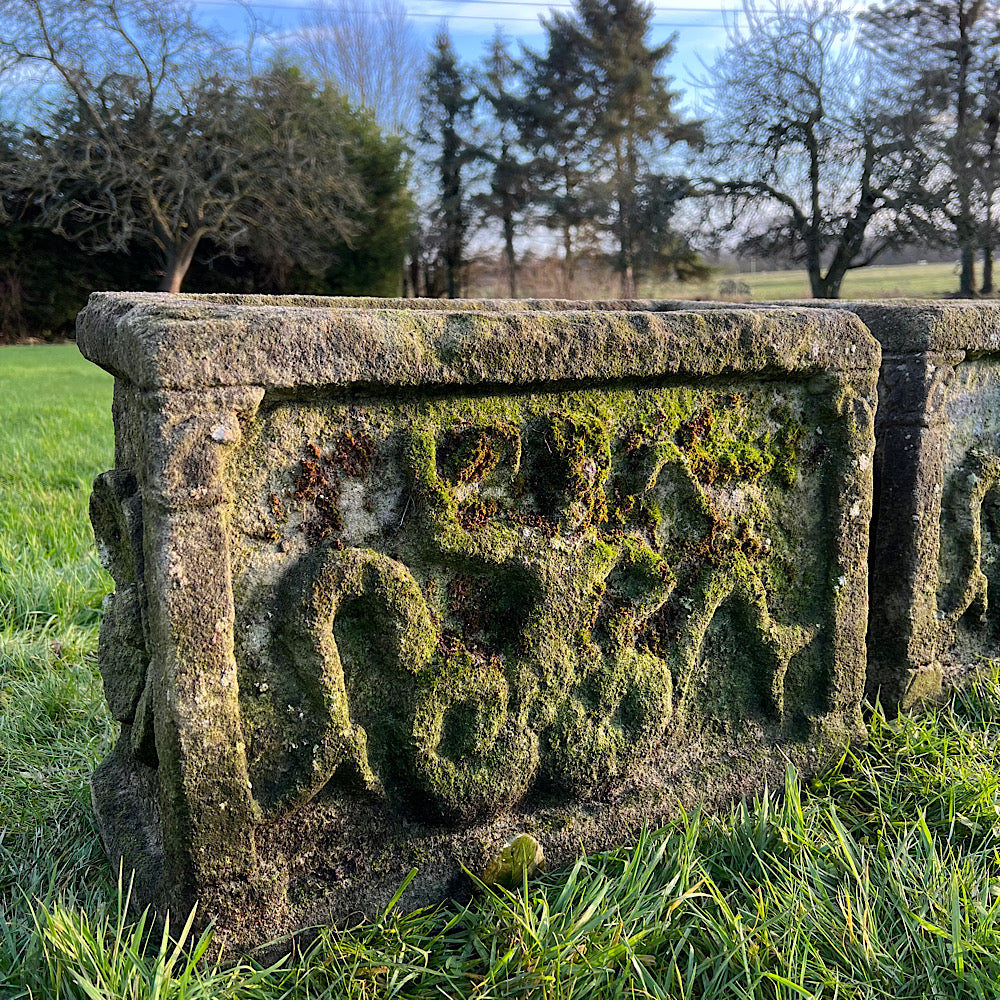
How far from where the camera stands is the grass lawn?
1480mm

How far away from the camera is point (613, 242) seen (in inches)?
968

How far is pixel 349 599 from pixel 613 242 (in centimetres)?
2453

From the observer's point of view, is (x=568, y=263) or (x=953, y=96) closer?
(x=953, y=96)

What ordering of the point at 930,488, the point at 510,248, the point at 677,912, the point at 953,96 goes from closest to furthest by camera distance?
the point at 677,912
the point at 930,488
the point at 953,96
the point at 510,248

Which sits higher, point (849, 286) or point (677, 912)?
point (849, 286)

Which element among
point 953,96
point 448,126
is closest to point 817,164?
point 953,96

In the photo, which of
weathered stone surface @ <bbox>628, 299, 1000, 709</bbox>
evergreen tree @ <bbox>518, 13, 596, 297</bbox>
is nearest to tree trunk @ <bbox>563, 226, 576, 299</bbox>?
evergreen tree @ <bbox>518, 13, 596, 297</bbox>

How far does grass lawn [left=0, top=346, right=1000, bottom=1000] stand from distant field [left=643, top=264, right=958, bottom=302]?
1934cm

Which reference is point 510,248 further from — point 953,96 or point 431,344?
point 431,344

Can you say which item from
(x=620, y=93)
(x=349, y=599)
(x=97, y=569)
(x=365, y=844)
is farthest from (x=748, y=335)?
(x=620, y=93)

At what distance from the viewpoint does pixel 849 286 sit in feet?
82.4

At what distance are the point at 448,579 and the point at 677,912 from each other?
0.80 metres

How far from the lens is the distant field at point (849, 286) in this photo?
70.1ft

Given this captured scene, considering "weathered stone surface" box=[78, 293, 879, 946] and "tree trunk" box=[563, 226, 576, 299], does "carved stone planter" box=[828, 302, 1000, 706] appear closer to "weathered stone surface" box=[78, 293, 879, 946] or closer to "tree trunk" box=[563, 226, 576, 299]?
"weathered stone surface" box=[78, 293, 879, 946]
